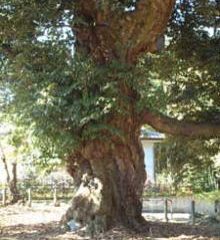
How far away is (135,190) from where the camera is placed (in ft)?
47.2

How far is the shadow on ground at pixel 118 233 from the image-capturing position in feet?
43.1

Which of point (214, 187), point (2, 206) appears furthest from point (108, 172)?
point (214, 187)

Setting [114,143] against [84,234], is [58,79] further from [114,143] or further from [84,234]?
[84,234]

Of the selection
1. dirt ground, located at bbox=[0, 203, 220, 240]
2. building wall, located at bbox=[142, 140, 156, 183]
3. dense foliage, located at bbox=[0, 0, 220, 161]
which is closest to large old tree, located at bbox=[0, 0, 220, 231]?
dense foliage, located at bbox=[0, 0, 220, 161]

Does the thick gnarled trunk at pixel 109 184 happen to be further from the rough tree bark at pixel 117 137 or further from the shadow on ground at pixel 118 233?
the shadow on ground at pixel 118 233

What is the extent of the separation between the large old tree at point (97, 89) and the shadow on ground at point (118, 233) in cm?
47

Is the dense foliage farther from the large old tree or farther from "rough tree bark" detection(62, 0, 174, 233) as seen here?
"rough tree bark" detection(62, 0, 174, 233)

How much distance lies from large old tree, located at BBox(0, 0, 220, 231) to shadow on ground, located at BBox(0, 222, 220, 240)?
47 cm

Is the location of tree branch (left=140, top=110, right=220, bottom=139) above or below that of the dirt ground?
above

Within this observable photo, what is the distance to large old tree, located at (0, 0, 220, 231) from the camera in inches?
490

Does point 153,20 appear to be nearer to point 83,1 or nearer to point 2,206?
point 83,1

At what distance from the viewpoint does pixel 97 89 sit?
12.6 m

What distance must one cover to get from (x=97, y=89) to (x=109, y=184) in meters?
2.62

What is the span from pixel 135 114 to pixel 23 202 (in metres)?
13.9
